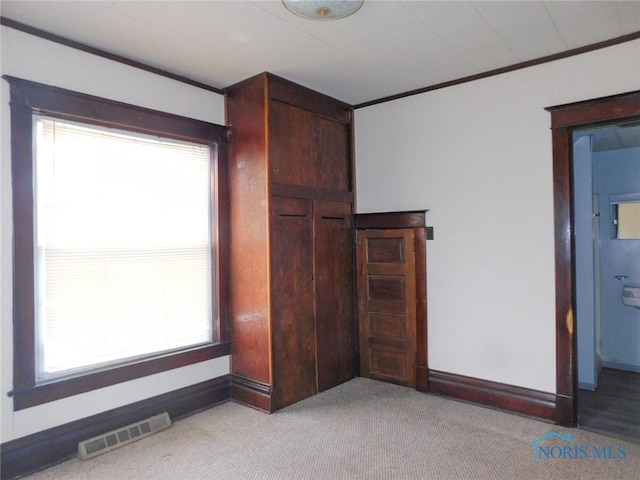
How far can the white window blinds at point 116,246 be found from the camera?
276cm

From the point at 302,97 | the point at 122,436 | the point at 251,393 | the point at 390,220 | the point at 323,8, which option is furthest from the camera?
the point at 390,220

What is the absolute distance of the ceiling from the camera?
248 cm

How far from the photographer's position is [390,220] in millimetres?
4039

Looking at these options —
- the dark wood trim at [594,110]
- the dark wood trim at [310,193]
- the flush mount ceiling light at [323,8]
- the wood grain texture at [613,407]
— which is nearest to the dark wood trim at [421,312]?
the dark wood trim at [310,193]

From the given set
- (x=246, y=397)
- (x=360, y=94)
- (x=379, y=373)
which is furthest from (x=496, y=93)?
(x=246, y=397)

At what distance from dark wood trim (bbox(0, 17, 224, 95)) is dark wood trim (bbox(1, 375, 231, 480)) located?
2.56 meters

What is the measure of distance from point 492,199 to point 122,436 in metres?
3.40

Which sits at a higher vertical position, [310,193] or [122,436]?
[310,193]

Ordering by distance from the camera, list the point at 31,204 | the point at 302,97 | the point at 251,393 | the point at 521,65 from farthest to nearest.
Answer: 1. the point at 302,97
2. the point at 251,393
3. the point at 521,65
4. the point at 31,204

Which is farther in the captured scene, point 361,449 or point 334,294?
point 334,294

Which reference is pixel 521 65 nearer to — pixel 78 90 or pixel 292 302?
pixel 292 302

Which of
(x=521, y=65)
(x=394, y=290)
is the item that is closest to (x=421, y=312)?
(x=394, y=290)

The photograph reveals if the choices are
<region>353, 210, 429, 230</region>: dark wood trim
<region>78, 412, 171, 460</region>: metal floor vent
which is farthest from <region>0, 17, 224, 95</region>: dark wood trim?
<region>78, 412, 171, 460</region>: metal floor vent

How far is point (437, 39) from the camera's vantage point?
115 inches
